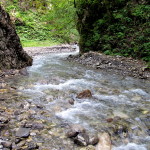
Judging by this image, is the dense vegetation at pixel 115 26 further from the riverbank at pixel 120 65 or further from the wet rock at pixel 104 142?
the wet rock at pixel 104 142

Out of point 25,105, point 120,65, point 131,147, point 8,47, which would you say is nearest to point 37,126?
point 25,105

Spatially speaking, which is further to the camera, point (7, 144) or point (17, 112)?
point (17, 112)

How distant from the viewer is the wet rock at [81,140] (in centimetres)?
316

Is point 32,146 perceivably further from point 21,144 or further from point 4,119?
point 4,119

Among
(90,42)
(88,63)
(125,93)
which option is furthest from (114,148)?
(90,42)

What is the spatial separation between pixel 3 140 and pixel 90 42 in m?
11.2

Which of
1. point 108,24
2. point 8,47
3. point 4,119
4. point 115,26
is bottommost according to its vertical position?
point 4,119

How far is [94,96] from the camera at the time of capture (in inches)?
222

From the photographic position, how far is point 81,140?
319cm

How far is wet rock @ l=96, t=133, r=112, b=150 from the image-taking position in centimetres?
316

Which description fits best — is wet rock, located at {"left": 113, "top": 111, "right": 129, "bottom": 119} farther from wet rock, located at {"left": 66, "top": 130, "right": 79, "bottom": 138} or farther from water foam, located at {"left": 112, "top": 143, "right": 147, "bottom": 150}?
wet rock, located at {"left": 66, "top": 130, "right": 79, "bottom": 138}

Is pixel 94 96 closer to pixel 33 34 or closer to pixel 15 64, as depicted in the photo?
pixel 15 64

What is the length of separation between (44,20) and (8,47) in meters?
10.5

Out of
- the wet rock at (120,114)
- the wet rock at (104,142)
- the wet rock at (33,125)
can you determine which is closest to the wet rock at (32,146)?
the wet rock at (33,125)
